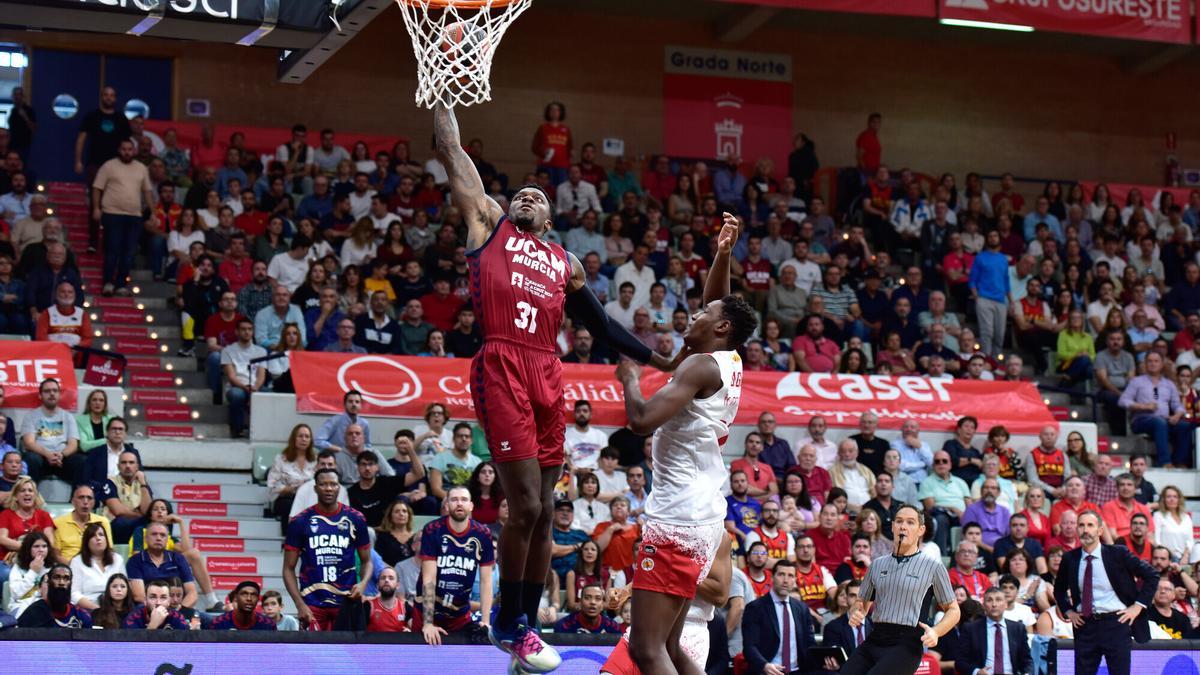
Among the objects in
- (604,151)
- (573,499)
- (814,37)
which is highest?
(814,37)

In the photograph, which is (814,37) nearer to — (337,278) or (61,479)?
(337,278)

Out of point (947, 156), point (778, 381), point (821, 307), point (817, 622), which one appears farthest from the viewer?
point (947, 156)

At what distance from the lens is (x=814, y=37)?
2783cm

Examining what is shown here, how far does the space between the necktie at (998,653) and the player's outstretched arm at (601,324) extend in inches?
261

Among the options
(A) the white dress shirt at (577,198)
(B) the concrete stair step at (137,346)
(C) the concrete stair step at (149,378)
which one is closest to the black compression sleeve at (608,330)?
(C) the concrete stair step at (149,378)

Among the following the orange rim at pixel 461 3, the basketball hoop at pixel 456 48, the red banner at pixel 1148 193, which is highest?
the red banner at pixel 1148 193

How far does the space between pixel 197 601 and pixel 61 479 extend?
6.99ft

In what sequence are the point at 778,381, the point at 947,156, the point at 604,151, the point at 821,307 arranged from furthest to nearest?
1. the point at 947,156
2. the point at 604,151
3. the point at 821,307
4. the point at 778,381

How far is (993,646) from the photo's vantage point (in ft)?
45.7


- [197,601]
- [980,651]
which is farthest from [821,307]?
[197,601]

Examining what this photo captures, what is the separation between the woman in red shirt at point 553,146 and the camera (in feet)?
75.1

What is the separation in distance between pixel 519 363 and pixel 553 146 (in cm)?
1544

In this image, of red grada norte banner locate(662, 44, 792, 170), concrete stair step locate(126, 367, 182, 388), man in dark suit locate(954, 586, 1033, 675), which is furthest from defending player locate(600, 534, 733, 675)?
red grada norte banner locate(662, 44, 792, 170)

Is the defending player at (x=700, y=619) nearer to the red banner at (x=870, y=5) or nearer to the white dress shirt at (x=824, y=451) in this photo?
the white dress shirt at (x=824, y=451)
